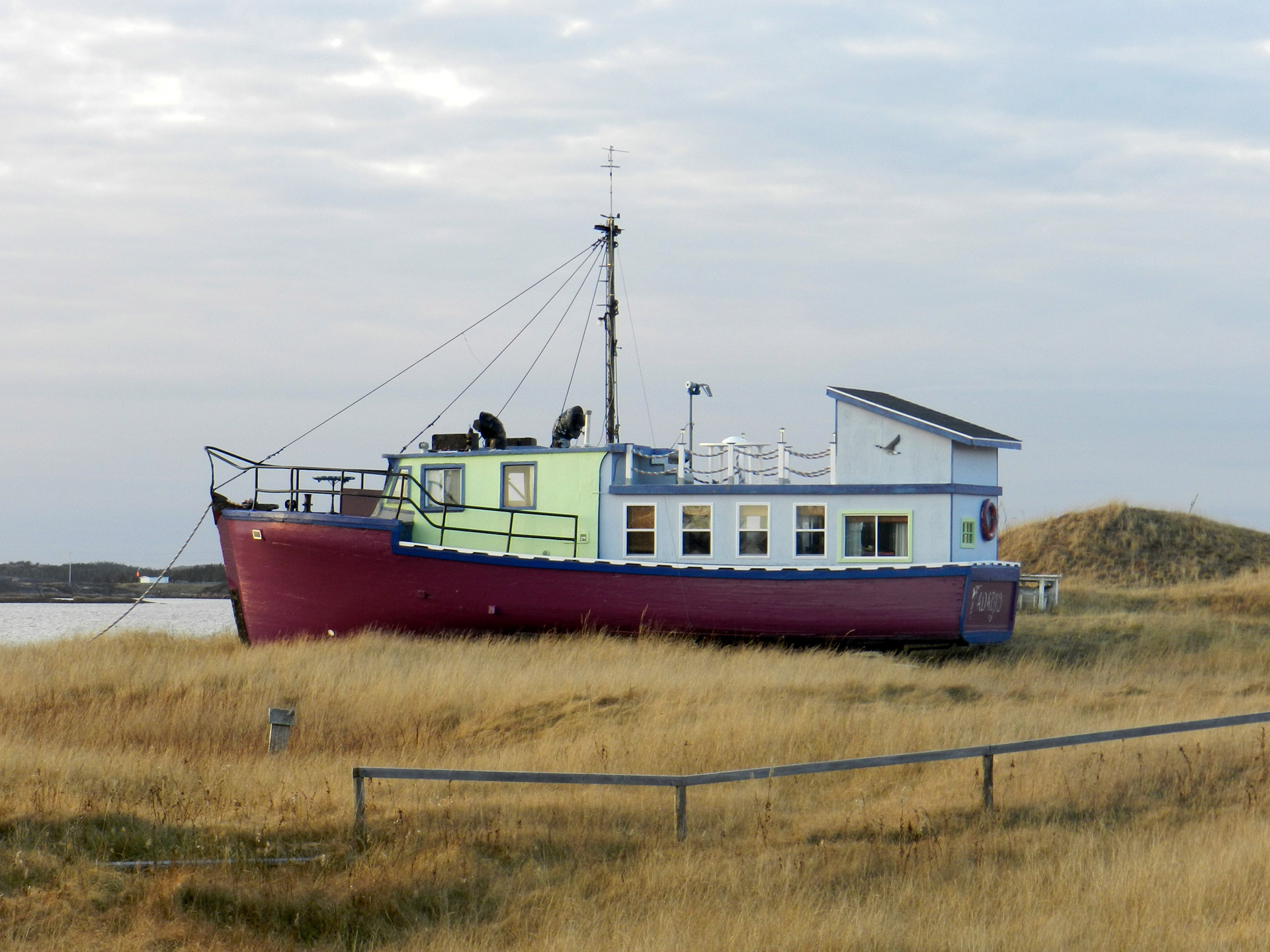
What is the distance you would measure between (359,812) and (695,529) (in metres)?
13.1

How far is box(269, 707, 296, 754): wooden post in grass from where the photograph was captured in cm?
A: 1334

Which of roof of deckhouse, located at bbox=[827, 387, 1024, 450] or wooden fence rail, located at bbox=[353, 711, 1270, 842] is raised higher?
roof of deckhouse, located at bbox=[827, 387, 1024, 450]

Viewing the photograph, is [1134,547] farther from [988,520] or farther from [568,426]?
[568,426]

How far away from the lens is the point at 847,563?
21.3 meters

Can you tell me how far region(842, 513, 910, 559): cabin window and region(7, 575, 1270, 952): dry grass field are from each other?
3500mm

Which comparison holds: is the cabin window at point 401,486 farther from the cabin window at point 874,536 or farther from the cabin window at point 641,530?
the cabin window at point 874,536

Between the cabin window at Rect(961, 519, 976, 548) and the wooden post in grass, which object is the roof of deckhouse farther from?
the wooden post in grass

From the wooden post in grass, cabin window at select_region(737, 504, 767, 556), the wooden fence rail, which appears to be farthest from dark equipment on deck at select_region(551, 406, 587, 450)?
the wooden fence rail

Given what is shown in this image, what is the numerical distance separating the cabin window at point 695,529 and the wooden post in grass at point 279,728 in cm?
981

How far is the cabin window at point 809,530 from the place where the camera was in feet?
70.7

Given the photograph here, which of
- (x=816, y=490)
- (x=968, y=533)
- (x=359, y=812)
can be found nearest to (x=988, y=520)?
(x=968, y=533)

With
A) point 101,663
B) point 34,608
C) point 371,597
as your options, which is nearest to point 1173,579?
point 371,597

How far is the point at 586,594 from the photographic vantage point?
2112 centimetres

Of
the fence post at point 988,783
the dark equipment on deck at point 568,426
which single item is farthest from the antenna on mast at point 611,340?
the fence post at point 988,783
